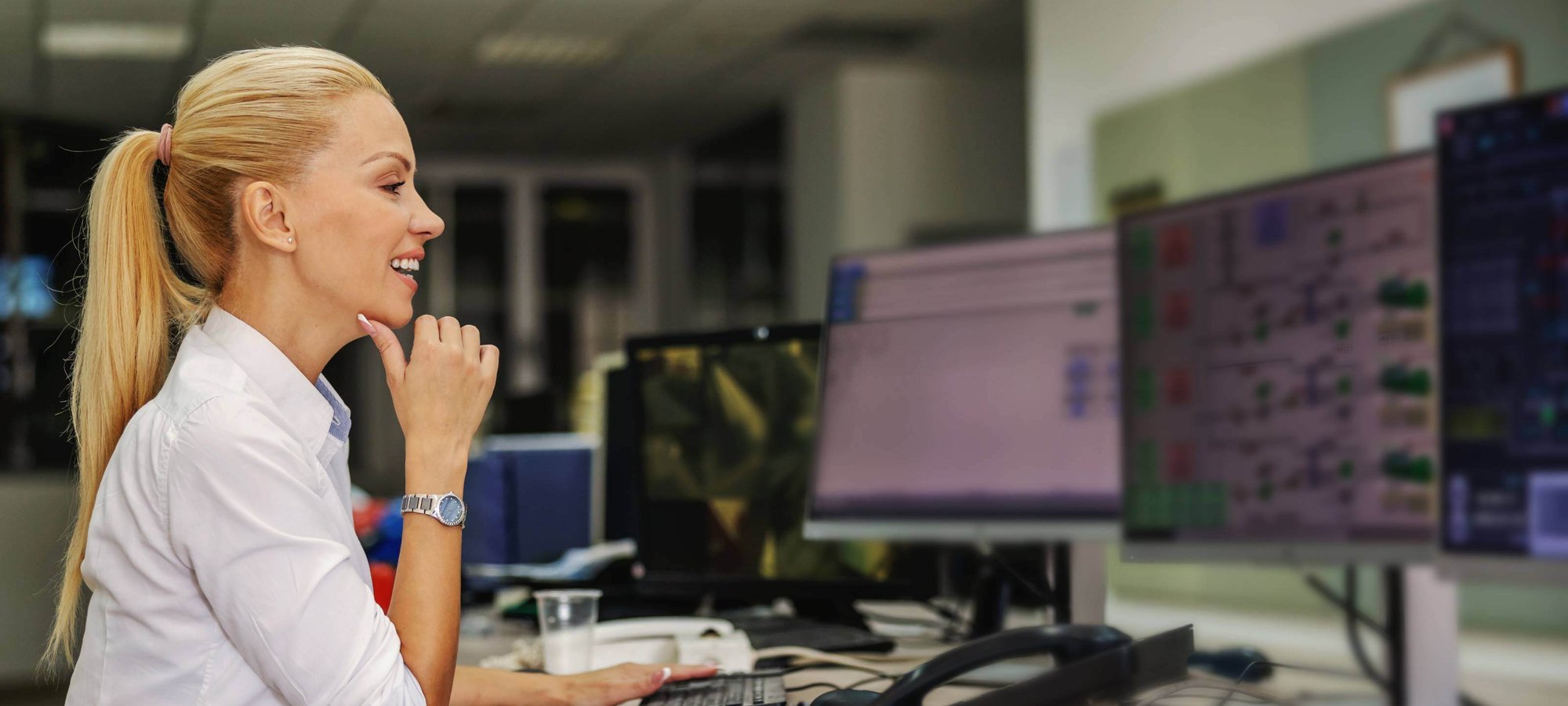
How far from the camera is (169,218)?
1.04 meters

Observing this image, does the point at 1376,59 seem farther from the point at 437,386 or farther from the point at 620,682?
the point at 437,386

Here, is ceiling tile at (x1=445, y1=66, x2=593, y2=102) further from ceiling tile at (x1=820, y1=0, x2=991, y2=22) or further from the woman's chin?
the woman's chin

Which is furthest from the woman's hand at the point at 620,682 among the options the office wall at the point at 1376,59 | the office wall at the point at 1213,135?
the office wall at the point at 1213,135

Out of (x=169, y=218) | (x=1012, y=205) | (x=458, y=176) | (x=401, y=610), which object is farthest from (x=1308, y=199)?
(x=458, y=176)

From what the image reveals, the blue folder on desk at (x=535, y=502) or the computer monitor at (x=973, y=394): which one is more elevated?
the computer monitor at (x=973, y=394)

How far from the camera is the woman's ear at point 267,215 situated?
987 mm

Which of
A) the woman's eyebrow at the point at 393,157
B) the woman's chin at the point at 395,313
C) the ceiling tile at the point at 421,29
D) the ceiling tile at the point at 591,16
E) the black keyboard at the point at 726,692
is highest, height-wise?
the ceiling tile at the point at 591,16

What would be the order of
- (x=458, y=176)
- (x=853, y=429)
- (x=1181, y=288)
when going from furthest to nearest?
(x=458, y=176), (x=853, y=429), (x=1181, y=288)

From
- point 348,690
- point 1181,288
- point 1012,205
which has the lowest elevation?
point 348,690

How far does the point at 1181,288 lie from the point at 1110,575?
241 millimetres

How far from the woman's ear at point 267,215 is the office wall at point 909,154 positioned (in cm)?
570

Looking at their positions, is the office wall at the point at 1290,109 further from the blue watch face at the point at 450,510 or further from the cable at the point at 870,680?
the blue watch face at the point at 450,510

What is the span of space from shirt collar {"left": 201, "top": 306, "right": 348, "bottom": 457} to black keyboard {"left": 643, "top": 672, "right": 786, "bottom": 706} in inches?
14.5

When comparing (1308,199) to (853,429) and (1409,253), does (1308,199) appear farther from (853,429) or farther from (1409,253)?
(853,429)
